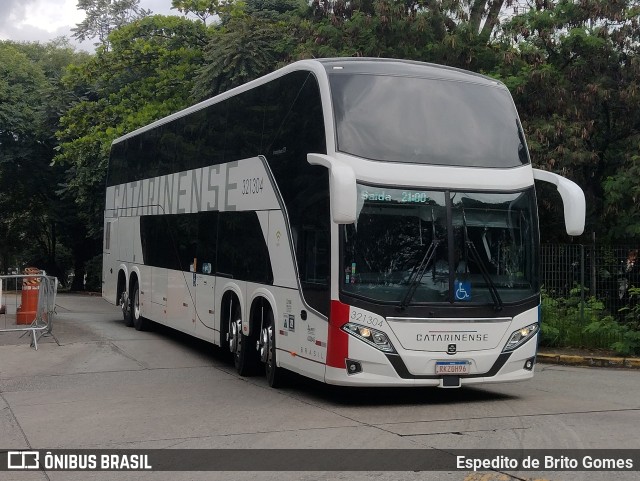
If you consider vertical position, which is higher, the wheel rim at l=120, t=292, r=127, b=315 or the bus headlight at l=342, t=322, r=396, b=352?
the bus headlight at l=342, t=322, r=396, b=352

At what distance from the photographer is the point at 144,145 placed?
21.0 m

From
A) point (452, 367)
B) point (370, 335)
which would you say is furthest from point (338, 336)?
point (452, 367)

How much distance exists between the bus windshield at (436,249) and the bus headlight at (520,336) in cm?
38

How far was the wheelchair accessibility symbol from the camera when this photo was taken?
11.1 meters

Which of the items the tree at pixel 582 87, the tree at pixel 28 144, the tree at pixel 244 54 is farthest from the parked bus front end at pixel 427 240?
the tree at pixel 28 144

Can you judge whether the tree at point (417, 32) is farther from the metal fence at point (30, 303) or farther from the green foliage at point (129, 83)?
the green foliage at point (129, 83)

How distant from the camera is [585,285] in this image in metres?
18.4

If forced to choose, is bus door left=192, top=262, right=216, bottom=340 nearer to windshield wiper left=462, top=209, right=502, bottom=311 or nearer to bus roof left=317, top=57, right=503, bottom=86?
bus roof left=317, top=57, right=503, bottom=86

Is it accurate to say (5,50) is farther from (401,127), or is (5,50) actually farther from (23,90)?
(401,127)

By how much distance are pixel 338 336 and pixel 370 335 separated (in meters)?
0.36

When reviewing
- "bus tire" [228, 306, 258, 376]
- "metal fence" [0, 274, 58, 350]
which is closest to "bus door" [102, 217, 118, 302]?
"metal fence" [0, 274, 58, 350]

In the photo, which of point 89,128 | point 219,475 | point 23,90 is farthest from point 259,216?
point 23,90

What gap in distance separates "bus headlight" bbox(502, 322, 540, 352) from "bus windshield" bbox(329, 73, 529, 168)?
2.00 meters

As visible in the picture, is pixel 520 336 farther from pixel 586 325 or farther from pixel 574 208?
pixel 586 325
